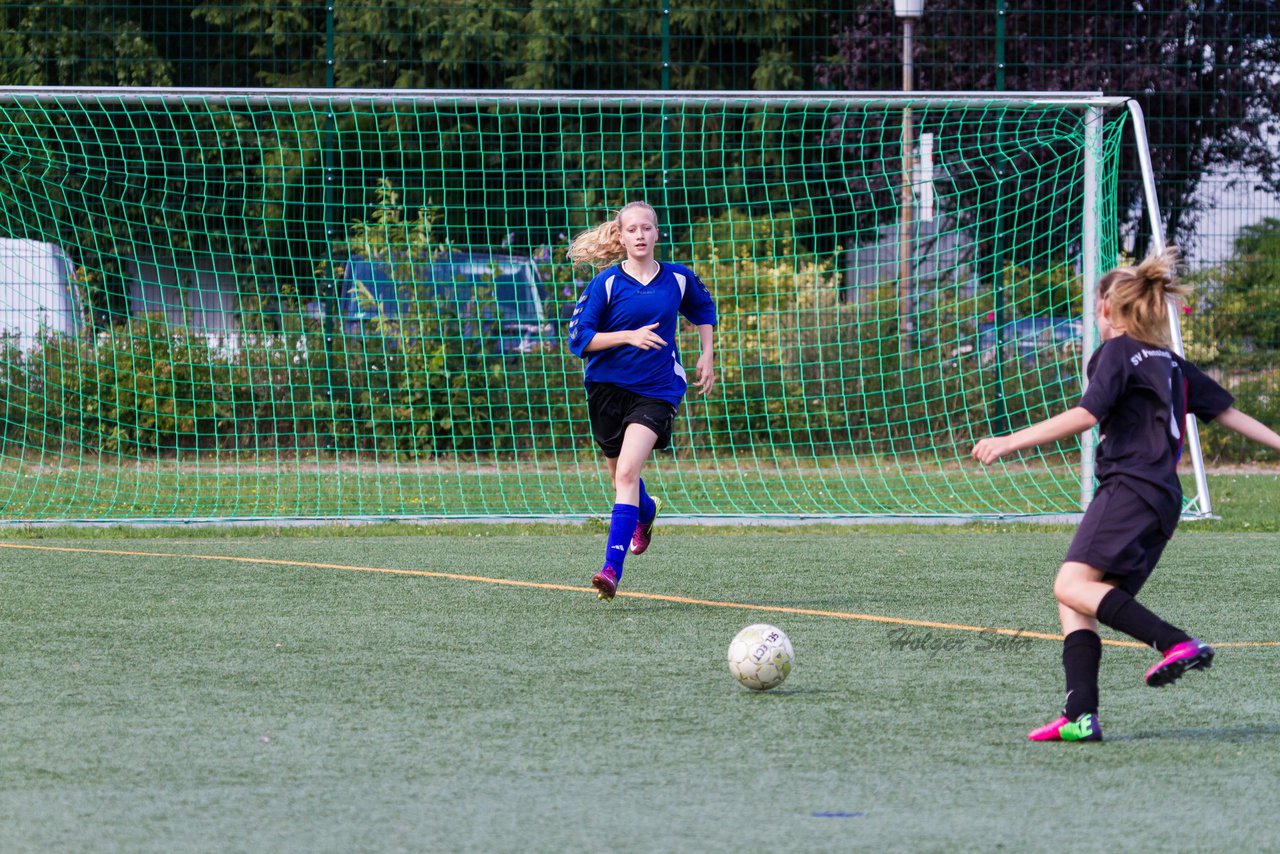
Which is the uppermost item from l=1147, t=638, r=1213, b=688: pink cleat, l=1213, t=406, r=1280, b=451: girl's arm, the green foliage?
l=1213, t=406, r=1280, b=451: girl's arm

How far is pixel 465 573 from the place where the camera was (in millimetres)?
7250

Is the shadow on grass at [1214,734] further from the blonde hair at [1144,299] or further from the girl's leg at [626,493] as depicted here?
the girl's leg at [626,493]

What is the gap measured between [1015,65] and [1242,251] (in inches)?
96.1

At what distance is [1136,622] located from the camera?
12.6 ft

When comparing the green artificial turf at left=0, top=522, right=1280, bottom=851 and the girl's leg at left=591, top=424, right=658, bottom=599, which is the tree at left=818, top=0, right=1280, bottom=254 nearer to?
the green artificial turf at left=0, top=522, right=1280, bottom=851

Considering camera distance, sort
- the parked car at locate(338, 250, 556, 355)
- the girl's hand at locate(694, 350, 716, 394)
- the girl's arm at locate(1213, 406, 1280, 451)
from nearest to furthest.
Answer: the girl's arm at locate(1213, 406, 1280, 451) < the girl's hand at locate(694, 350, 716, 394) < the parked car at locate(338, 250, 556, 355)

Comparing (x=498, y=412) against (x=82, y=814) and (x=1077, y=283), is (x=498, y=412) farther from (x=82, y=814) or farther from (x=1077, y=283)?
(x=82, y=814)

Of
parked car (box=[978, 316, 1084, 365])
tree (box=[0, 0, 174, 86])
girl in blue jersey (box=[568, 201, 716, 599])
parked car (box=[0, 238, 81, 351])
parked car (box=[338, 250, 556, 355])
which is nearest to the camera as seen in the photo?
girl in blue jersey (box=[568, 201, 716, 599])

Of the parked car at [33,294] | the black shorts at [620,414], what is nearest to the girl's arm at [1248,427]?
the black shorts at [620,414]

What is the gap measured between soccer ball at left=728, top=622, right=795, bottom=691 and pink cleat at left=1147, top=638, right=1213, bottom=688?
107 centimetres

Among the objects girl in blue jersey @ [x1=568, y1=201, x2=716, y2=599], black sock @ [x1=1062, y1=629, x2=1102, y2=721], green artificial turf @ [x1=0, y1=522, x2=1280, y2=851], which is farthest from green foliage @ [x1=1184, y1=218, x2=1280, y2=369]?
black sock @ [x1=1062, y1=629, x2=1102, y2=721]

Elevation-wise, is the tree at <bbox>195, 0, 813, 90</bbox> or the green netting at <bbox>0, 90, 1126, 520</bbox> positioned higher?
the tree at <bbox>195, 0, 813, 90</bbox>

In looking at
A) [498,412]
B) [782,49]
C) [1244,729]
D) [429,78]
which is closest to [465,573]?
[1244,729]

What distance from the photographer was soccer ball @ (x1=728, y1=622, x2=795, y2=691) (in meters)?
4.44
